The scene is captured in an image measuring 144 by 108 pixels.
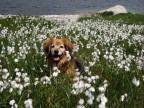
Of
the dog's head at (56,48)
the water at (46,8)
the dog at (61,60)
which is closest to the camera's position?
the dog at (61,60)

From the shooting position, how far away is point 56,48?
898 centimetres

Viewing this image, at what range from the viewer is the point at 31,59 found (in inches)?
392

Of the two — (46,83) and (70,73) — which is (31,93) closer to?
(46,83)

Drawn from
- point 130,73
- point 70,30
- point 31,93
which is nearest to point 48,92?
point 31,93

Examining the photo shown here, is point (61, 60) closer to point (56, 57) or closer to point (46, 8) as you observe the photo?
point (56, 57)

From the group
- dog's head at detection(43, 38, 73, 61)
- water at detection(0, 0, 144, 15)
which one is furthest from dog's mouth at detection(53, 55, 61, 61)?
water at detection(0, 0, 144, 15)

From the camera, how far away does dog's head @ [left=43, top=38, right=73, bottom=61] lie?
29.1 feet

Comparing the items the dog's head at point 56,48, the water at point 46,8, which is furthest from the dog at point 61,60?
the water at point 46,8

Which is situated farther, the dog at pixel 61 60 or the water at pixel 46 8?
the water at pixel 46 8

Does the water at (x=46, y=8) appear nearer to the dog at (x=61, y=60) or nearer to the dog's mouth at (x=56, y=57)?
the dog at (x=61, y=60)

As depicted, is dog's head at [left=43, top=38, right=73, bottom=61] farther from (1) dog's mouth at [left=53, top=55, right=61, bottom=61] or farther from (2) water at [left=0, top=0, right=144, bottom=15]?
(2) water at [left=0, top=0, right=144, bottom=15]

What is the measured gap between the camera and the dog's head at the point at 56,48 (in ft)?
29.1

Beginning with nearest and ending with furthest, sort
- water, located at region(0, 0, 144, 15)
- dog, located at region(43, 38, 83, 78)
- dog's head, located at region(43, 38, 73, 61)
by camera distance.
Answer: dog, located at region(43, 38, 83, 78), dog's head, located at region(43, 38, 73, 61), water, located at region(0, 0, 144, 15)

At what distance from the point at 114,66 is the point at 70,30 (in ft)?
34.8
